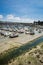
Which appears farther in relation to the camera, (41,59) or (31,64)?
(41,59)

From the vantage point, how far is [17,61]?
22.7 m

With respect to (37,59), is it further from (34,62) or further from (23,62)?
(23,62)

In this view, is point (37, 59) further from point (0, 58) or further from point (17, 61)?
point (0, 58)

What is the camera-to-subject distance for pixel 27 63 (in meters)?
21.7

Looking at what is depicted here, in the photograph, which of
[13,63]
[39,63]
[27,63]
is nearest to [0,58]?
[13,63]

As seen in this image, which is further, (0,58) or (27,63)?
(0,58)

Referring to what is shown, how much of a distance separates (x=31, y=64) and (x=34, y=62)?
121 centimetres

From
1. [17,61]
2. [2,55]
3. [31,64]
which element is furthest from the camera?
[2,55]

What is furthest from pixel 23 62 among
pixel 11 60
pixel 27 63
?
pixel 11 60

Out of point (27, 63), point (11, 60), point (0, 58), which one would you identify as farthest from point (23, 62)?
point (0, 58)

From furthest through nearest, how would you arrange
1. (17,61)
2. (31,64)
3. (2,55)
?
(2,55), (17,61), (31,64)

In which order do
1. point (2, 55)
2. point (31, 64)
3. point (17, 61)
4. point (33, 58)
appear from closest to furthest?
point (31, 64) → point (17, 61) → point (33, 58) → point (2, 55)

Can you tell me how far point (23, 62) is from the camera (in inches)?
869

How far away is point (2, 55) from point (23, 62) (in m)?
6.43
